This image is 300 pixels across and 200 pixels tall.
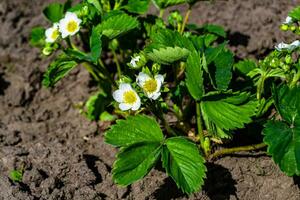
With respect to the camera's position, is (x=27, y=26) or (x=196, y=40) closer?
(x=196, y=40)

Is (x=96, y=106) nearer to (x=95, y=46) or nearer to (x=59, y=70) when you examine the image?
(x=59, y=70)

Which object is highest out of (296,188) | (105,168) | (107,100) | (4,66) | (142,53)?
(4,66)

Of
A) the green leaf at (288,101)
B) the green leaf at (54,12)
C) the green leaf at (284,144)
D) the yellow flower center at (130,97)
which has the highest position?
the green leaf at (54,12)

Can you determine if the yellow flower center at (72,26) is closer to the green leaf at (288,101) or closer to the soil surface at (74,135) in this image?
the soil surface at (74,135)

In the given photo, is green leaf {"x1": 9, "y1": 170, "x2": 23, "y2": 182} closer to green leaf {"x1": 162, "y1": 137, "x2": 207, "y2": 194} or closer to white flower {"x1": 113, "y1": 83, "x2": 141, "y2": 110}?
white flower {"x1": 113, "y1": 83, "x2": 141, "y2": 110}

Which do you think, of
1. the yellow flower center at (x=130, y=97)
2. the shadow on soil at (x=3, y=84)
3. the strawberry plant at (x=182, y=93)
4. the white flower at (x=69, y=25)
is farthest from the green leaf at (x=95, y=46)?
the shadow on soil at (x=3, y=84)

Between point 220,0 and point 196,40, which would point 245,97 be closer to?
point 196,40

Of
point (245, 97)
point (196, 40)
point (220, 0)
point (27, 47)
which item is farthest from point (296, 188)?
point (27, 47)

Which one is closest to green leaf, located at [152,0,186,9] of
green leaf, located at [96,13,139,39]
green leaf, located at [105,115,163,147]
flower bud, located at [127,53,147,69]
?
green leaf, located at [96,13,139,39]
